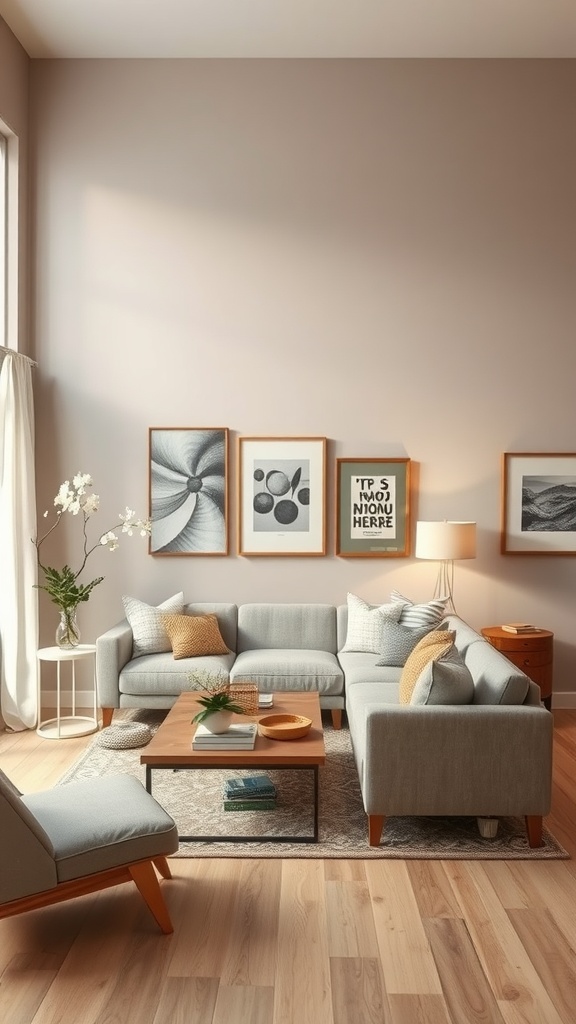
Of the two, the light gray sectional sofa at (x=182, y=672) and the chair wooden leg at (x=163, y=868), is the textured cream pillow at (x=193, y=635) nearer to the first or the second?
the light gray sectional sofa at (x=182, y=672)

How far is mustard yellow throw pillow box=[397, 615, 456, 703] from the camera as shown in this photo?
4.16 m

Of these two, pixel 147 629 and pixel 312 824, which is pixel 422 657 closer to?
pixel 312 824

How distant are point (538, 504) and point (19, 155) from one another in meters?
4.39

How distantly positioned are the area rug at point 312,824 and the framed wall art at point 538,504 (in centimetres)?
229

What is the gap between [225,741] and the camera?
12.8ft

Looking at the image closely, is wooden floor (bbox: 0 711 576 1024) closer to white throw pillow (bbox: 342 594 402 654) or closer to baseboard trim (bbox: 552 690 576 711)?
white throw pillow (bbox: 342 594 402 654)

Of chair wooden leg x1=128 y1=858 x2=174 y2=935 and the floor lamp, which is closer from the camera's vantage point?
chair wooden leg x1=128 y1=858 x2=174 y2=935

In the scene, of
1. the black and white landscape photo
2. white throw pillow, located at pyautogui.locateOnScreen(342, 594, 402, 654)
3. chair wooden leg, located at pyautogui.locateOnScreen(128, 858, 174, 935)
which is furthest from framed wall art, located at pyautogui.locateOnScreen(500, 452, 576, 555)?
chair wooden leg, located at pyautogui.locateOnScreen(128, 858, 174, 935)

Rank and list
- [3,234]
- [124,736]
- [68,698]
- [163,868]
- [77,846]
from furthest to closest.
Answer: [68,698] → [3,234] → [124,736] → [163,868] → [77,846]

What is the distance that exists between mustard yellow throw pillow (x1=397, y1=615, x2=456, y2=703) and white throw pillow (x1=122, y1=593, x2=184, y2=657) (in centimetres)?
205

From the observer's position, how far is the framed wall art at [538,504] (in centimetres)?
622

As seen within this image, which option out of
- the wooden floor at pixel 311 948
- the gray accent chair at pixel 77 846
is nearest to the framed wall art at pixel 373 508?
the wooden floor at pixel 311 948

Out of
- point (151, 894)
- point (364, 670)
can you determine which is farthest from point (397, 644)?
point (151, 894)

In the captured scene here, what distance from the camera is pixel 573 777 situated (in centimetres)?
473
